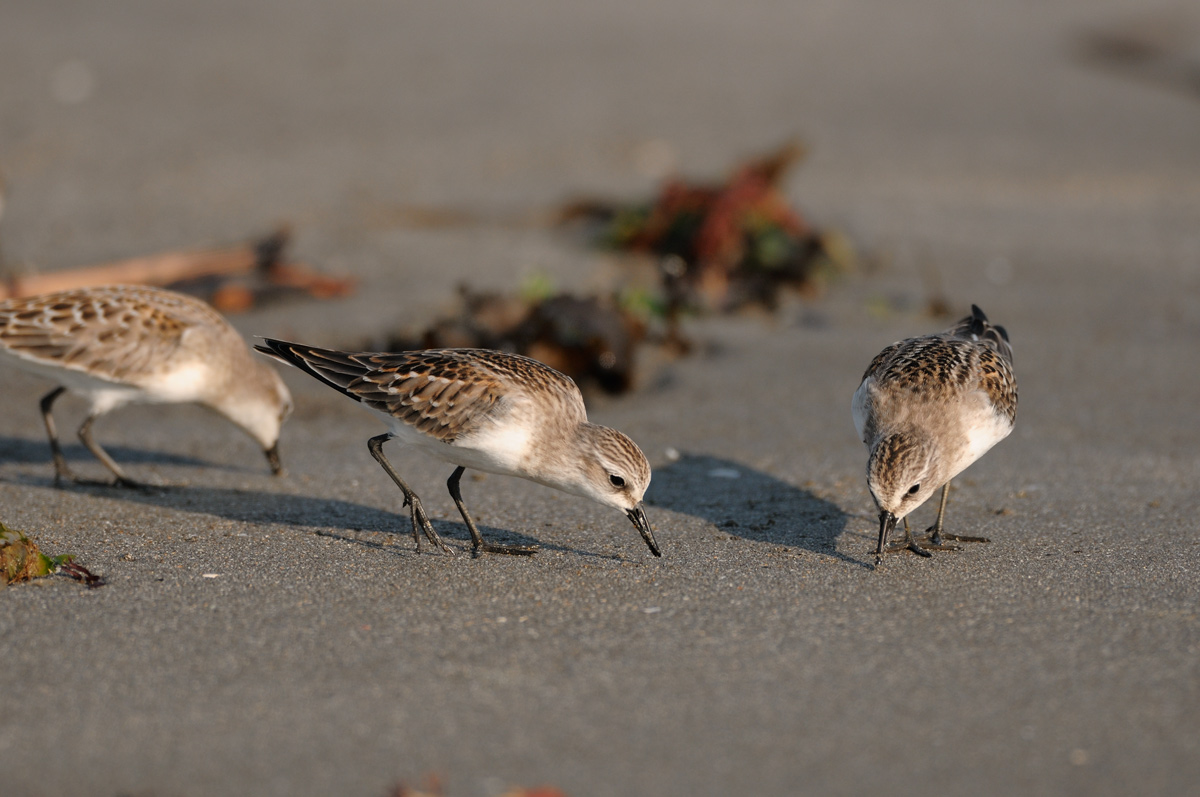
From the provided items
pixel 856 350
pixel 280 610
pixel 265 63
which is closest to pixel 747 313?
pixel 856 350

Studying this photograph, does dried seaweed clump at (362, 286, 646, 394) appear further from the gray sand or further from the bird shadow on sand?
the bird shadow on sand

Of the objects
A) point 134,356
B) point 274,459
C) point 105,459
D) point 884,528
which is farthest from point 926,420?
point 105,459

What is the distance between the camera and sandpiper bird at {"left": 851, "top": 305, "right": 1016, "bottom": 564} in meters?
4.79

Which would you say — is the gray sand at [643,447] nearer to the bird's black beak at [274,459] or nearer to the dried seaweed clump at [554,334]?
the bird's black beak at [274,459]

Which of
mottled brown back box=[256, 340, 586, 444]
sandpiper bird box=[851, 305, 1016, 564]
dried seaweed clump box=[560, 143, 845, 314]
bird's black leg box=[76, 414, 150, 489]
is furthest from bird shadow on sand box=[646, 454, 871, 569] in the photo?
bird's black leg box=[76, 414, 150, 489]

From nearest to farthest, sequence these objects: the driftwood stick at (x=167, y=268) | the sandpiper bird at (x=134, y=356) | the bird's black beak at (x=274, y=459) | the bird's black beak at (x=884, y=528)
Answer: the bird's black beak at (x=884, y=528), the sandpiper bird at (x=134, y=356), the bird's black beak at (x=274, y=459), the driftwood stick at (x=167, y=268)

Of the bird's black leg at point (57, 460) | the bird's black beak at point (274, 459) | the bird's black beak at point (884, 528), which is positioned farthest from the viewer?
the bird's black beak at point (274, 459)

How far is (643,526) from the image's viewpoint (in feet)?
16.0

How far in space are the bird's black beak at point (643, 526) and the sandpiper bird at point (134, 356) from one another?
2441 millimetres

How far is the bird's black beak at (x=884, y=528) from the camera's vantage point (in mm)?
4711

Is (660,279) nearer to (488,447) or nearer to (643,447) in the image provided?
(643,447)

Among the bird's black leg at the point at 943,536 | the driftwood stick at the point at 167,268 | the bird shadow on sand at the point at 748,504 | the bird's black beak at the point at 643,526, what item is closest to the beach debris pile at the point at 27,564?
the bird's black beak at the point at 643,526

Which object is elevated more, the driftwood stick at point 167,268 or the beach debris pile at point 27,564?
the driftwood stick at point 167,268

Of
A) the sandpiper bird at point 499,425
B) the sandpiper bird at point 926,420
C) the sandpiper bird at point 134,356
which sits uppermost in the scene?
the sandpiper bird at point 926,420
